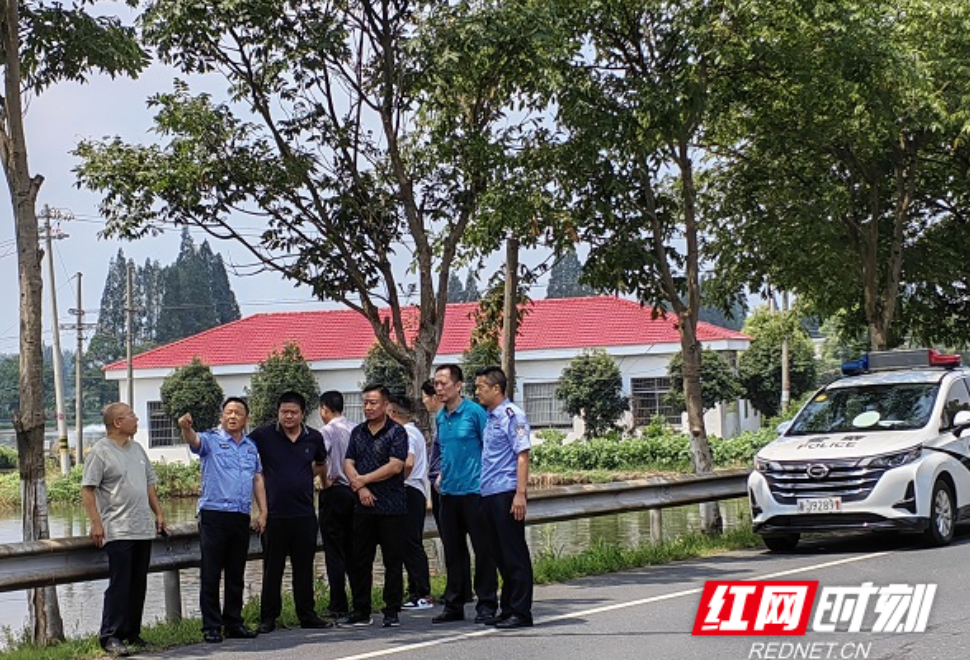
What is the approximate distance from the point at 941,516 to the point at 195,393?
1687 inches

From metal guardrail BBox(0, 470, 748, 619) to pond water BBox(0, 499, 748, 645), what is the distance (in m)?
0.73

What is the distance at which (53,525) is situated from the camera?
38375 mm

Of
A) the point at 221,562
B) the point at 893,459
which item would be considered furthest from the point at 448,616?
the point at 893,459

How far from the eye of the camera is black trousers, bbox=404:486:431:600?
12.7 m

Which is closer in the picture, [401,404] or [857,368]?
[401,404]

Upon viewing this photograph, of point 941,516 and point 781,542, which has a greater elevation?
point 941,516

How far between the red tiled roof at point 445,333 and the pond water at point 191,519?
16416 mm

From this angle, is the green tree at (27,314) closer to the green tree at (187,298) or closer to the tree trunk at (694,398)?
the tree trunk at (694,398)

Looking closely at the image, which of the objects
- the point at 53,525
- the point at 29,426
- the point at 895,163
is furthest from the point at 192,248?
the point at 29,426

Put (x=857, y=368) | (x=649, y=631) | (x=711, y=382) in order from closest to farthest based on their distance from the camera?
(x=649, y=631) → (x=857, y=368) → (x=711, y=382)

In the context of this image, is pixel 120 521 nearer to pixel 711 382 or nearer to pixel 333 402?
pixel 333 402

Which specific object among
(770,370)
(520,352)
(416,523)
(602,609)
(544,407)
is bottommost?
(602,609)

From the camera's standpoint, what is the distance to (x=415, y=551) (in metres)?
12.8

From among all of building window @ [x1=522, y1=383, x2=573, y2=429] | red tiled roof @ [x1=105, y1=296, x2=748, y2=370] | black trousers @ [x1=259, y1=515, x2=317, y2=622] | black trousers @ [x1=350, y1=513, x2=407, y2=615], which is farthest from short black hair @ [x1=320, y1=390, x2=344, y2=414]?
red tiled roof @ [x1=105, y1=296, x2=748, y2=370]
